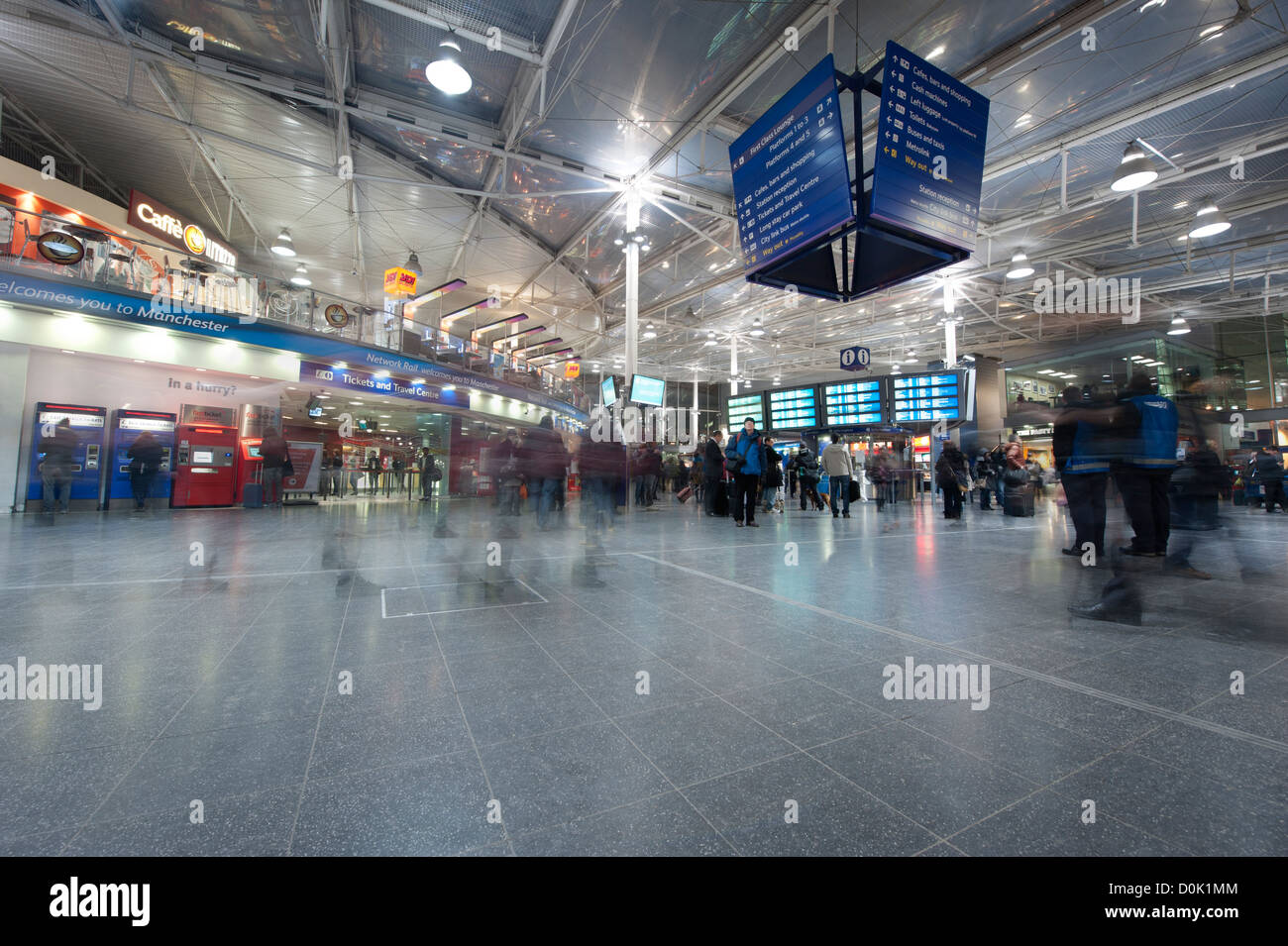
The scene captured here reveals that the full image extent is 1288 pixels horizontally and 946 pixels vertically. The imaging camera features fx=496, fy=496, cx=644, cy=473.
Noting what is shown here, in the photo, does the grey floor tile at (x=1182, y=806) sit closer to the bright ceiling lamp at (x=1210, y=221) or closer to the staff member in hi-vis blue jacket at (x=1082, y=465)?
the staff member in hi-vis blue jacket at (x=1082, y=465)

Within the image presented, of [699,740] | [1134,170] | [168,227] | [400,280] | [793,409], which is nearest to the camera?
[699,740]

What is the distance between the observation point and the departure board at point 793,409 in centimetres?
1698

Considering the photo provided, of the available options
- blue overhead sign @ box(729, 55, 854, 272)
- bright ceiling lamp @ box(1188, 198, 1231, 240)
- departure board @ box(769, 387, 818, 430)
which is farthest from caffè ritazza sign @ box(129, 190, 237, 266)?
bright ceiling lamp @ box(1188, 198, 1231, 240)

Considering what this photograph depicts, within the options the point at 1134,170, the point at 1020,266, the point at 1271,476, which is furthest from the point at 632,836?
the point at 1271,476

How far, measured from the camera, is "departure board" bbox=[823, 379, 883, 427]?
15.7 meters

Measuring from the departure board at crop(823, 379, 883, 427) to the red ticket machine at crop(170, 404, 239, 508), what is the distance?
17.3m

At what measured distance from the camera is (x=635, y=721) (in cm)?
201

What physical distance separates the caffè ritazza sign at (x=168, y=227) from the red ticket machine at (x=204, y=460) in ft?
13.7

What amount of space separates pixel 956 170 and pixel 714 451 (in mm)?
6165

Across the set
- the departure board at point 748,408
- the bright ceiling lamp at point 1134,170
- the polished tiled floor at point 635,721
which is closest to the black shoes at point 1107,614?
the polished tiled floor at point 635,721

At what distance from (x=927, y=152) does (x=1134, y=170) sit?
5.92m

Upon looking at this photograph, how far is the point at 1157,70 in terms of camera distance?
8.72 metres

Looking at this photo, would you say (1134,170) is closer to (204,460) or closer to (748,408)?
(748,408)

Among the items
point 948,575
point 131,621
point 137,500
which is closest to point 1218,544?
point 948,575
